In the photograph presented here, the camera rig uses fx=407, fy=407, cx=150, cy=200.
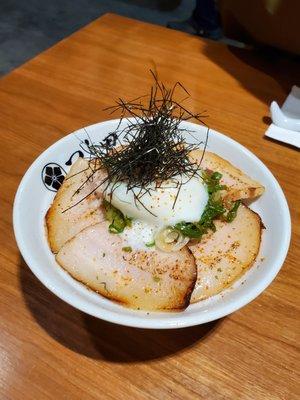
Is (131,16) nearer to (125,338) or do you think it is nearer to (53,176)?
(53,176)

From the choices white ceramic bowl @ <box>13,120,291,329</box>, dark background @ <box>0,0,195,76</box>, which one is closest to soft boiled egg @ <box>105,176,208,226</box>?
white ceramic bowl @ <box>13,120,291,329</box>

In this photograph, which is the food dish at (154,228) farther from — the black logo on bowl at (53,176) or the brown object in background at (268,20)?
the brown object in background at (268,20)

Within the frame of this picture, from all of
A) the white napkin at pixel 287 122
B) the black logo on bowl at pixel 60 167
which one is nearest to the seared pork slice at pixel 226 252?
the black logo on bowl at pixel 60 167

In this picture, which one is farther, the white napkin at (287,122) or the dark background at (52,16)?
the dark background at (52,16)

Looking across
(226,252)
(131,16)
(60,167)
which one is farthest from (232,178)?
(131,16)

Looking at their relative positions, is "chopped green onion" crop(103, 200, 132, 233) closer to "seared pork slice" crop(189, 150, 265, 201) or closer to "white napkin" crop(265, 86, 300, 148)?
"seared pork slice" crop(189, 150, 265, 201)
